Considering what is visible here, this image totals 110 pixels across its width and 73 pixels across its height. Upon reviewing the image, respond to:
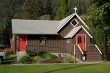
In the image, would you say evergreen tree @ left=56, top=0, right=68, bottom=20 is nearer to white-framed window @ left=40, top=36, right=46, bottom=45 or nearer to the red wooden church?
the red wooden church

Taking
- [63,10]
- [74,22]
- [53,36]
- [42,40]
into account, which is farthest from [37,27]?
[63,10]

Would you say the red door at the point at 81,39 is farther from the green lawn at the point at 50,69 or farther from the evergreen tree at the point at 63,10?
the evergreen tree at the point at 63,10

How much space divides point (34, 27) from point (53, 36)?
3.29m

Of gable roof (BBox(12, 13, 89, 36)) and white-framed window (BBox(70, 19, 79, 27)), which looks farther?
white-framed window (BBox(70, 19, 79, 27))

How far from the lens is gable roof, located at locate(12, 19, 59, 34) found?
4231cm

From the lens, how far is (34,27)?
4494 centimetres

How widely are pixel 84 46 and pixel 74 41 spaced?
5.76 ft

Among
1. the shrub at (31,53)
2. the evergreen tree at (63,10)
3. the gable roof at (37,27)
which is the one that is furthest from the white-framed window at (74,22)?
the evergreen tree at (63,10)

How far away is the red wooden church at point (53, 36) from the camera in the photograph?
4059 centimetres

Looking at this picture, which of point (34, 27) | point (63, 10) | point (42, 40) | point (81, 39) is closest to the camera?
point (81, 39)

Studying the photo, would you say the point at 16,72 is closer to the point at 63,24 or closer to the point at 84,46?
the point at 84,46

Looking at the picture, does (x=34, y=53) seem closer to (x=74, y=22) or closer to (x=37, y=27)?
(x=37, y=27)

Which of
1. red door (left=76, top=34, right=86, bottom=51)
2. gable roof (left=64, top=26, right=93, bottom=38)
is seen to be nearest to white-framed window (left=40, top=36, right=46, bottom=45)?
gable roof (left=64, top=26, right=93, bottom=38)

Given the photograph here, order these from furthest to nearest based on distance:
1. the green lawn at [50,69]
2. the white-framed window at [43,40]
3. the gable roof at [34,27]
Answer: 1. the white-framed window at [43,40]
2. the gable roof at [34,27]
3. the green lawn at [50,69]
